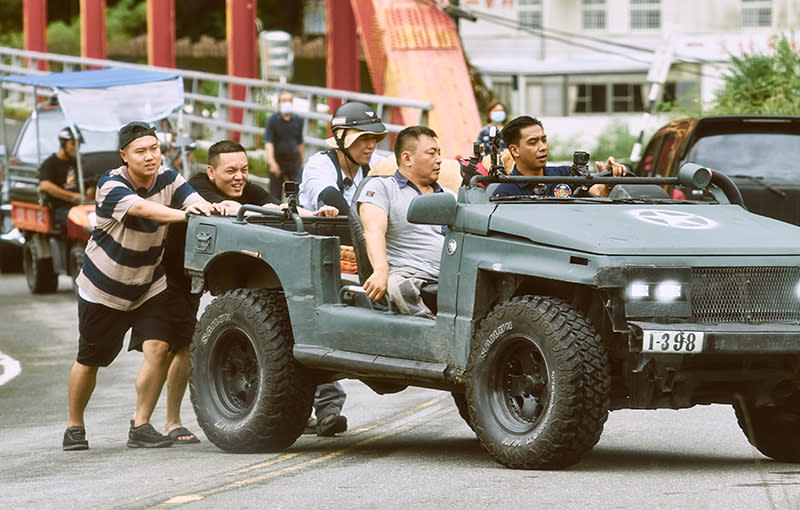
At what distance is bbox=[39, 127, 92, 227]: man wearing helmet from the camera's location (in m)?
20.8

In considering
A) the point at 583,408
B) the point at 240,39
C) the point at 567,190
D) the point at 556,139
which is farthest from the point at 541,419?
the point at 556,139

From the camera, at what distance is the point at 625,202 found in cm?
887

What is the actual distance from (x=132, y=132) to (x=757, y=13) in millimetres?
47156

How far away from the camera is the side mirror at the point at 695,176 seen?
29.1ft

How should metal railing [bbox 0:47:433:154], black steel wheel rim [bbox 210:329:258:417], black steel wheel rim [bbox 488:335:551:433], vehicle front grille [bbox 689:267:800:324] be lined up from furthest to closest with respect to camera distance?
metal railing [bbox 0:47:433:154] → black steel wheel rim [bbox 210:329:258:417] → black steel wheel rim [bbox 488:335:551:433] → vehicle front grille [bbox 689:267:800:324]

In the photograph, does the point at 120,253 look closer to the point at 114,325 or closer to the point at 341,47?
the point at 114,325

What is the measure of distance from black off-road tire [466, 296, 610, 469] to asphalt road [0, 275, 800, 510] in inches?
5.3

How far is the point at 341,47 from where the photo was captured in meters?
40.5

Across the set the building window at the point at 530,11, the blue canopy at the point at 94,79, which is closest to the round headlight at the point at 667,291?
the blue canopy at the point at 94,79

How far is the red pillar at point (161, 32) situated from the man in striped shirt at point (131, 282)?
29795 mm

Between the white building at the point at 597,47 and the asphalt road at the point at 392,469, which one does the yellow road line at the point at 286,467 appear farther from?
the white building at the point at 597,47

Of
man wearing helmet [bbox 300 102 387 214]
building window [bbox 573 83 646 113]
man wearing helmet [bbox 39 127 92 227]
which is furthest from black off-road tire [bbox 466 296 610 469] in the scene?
building window [bbox 573 83 646 113]

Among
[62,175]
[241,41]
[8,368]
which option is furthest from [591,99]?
[8,368]

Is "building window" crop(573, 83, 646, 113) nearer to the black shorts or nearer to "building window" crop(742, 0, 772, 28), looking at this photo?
"building window" crop(742, 0, 772, 28)
